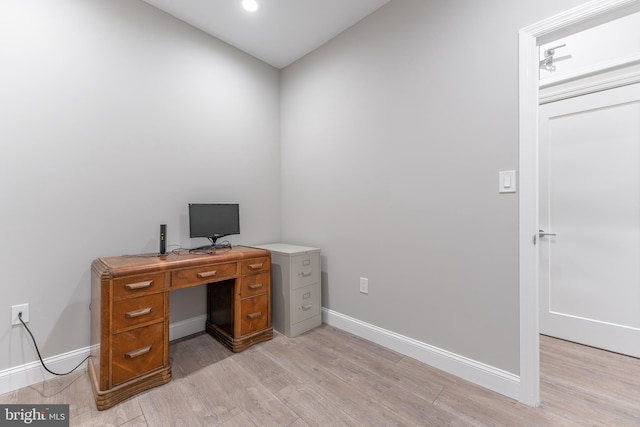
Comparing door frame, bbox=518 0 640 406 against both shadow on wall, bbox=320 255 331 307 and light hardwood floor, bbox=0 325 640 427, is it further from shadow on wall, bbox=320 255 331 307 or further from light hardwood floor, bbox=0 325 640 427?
shadow on wall, bbox=320 255 331 307

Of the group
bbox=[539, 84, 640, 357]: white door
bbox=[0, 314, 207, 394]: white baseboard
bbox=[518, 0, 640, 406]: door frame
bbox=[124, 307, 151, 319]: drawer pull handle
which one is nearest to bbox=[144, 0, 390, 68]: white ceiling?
bbox=[518, 0, 640, 406]: door frame

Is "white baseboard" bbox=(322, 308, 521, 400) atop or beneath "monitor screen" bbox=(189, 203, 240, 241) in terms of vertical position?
beneath

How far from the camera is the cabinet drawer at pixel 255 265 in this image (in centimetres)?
211

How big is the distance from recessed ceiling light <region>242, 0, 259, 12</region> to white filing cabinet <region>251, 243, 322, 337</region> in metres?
2.00

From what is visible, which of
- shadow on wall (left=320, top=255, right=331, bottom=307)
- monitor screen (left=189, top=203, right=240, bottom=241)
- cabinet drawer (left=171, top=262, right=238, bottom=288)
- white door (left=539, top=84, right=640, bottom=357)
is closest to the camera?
cabinet drawer (left=171, top=262, right=238, bottom=288)

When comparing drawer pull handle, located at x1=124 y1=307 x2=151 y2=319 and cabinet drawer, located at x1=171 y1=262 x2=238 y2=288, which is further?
cabinet drawer, located at x1=171 y1=262 x2=238 y2=288

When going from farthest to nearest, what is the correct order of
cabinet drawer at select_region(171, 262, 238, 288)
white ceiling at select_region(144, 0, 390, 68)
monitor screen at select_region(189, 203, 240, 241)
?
1. monitor screen at select_region(189, 203, 240, 241)
2. white ceiling at select_region(144, 0, 390, 68)
3. cabinet drawer at select_region(171, 262, 238, 288)

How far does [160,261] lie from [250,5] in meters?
2.05

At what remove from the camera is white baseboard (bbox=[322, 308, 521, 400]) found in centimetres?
158

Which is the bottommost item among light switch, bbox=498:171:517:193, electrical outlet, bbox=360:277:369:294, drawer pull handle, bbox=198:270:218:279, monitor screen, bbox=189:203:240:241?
electrical outlet, bbox=360:277:369:294

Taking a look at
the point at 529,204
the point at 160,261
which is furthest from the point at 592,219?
the point at 160,261

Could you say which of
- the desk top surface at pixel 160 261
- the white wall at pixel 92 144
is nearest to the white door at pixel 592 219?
the desk top surface at pixel 160 261

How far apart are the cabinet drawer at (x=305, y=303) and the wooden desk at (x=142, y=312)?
398 mm

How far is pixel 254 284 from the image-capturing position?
7.09 feet
